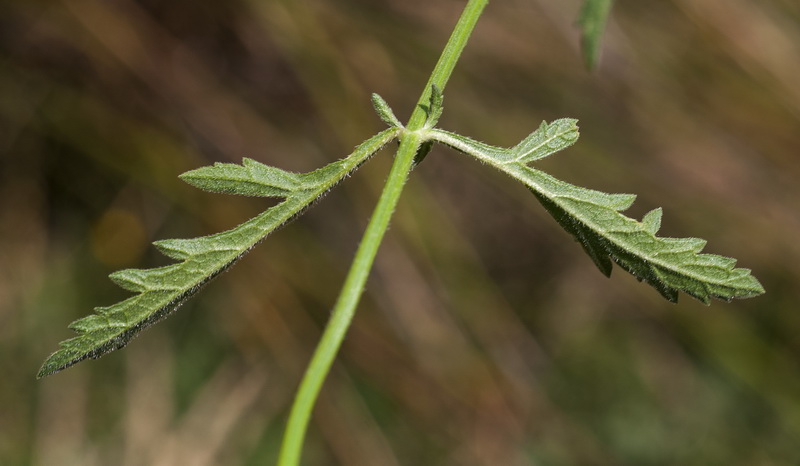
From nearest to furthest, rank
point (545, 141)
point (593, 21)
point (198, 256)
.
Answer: point (198, 256), point (545, 141), point (593, 21)

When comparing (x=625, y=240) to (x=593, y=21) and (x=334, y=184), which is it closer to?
(x=334, y=184)

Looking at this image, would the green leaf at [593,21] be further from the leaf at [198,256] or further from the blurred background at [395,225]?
the blurred background at [395,225]

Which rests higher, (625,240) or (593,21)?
(593,21)

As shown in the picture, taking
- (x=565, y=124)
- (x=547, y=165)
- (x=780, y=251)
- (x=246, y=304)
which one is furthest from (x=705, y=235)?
(x=565, y=124)

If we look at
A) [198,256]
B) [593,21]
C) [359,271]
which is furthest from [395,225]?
[359,271]

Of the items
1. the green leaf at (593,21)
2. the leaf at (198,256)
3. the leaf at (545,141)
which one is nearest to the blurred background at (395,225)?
the green leaf at (593,21)

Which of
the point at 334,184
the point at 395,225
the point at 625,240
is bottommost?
the point at 625,240

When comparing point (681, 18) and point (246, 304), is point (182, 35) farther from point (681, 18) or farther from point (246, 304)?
point (681, 18)
